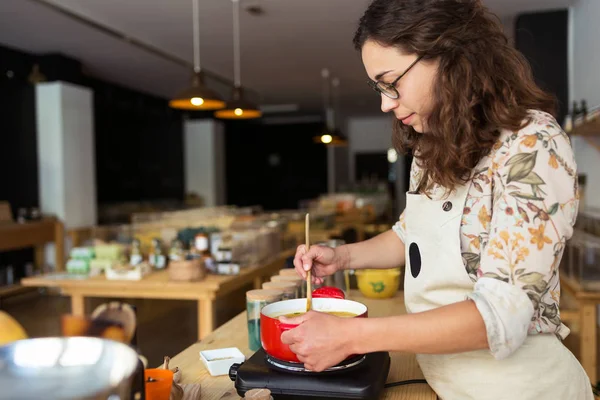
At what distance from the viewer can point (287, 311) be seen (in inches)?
47.8

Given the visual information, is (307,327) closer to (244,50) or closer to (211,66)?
(244,50)

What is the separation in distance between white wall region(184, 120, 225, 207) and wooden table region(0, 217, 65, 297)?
4.89 metres

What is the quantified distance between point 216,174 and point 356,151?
202 inches

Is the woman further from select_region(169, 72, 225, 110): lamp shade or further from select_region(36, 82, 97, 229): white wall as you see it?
select_region(36, 82, 97, 229): white wall

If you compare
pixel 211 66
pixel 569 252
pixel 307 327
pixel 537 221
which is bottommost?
pixel 569 252

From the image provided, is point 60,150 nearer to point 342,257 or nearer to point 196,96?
point 196,96

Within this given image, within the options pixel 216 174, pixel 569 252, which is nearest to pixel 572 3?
pixel 569 252

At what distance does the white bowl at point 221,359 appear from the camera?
1.28 metres

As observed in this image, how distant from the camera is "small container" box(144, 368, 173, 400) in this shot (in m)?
0.93

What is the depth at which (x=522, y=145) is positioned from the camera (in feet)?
3.09

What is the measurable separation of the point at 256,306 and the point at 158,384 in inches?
20.0

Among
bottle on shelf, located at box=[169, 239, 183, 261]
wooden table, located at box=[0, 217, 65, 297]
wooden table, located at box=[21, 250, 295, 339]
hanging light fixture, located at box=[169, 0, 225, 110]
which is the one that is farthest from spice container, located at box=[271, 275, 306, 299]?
wooden table, located at box=[0, 217, 65, 297]

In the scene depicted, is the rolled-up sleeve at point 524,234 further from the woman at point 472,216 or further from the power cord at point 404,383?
the power cord at point 404,383

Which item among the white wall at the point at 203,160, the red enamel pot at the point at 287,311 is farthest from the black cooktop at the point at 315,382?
the white wall at the point at 203,160
